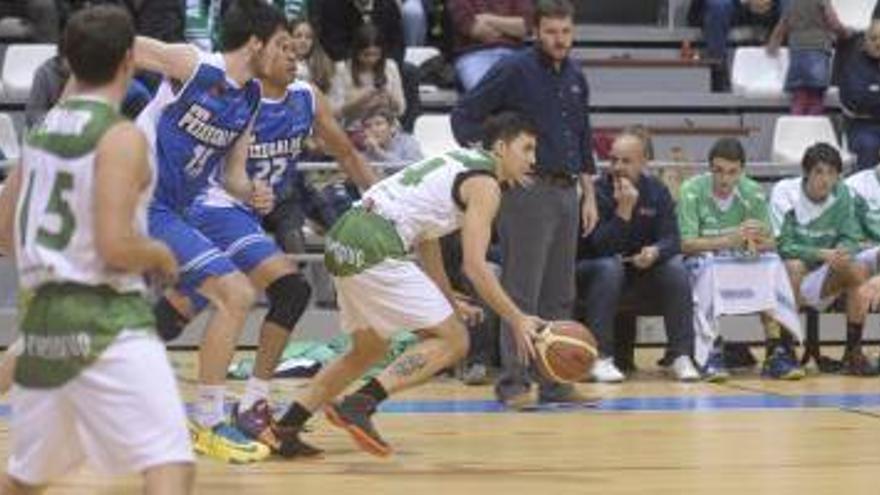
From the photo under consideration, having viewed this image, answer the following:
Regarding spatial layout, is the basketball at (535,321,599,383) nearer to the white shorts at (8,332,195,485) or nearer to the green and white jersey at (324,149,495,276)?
the green and white jersey at (324,149,495,276)

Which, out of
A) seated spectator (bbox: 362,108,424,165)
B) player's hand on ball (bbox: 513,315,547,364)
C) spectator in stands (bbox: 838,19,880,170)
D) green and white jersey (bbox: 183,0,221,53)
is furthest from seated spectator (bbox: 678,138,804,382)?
green and white jersey (bbox: 183,0,221,53)

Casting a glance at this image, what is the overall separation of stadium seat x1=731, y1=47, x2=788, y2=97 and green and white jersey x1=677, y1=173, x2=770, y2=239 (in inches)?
167

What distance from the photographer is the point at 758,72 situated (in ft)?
50.2

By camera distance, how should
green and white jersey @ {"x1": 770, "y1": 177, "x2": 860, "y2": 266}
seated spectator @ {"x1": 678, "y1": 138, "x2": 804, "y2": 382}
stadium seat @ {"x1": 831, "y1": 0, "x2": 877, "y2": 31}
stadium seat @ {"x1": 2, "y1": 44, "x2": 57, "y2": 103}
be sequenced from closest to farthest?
seated spectator @ {"x1": 678, "y1": 138, "x2": 804, "y2": 382} → green and white jersey @ {"x1": 770, "y1": 177, "x2": 860, "y2": 266} → stadium seat @ {"x1": 2, "y1": 44, "x2": 57, "y2": 103} → stadium seat @ {"x1": 831, "y1": 0, "x2": 877, "y2": 31}

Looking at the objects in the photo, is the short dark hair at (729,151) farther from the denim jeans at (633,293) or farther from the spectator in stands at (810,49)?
the spectator in stands at (810,49)

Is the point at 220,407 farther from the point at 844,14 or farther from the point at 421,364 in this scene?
the point at 844,14

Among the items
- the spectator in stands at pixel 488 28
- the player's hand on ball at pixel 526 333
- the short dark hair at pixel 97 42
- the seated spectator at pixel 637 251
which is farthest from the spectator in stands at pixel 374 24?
the short dark hair at pixel 97 42

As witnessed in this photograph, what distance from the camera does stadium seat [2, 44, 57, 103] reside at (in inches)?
529

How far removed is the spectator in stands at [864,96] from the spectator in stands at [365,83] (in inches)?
138

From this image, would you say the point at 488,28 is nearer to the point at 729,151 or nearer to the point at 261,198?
the point at 729,151

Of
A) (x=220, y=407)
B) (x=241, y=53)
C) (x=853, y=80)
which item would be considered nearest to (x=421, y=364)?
(x=220, y=407)

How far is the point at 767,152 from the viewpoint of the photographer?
14789 mm

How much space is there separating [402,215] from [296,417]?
894 millimetres

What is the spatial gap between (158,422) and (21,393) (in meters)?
0.37
